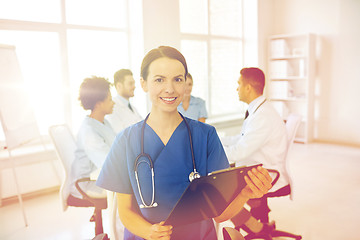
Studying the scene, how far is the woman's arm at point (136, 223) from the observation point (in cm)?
106

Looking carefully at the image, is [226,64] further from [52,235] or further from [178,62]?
[178,62]

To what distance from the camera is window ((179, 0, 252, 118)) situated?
5.85m

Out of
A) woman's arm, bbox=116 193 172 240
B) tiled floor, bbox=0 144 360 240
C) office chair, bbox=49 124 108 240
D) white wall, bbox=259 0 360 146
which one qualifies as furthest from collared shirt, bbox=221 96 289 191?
white wall, bbox=259 0 360 146

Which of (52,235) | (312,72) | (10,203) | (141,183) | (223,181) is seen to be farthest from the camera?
(312,72)

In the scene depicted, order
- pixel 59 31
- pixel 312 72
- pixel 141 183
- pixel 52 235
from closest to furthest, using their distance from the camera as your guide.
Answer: pixel 141 183, pixel 52 235, pixel 59 31, pixel 312 72

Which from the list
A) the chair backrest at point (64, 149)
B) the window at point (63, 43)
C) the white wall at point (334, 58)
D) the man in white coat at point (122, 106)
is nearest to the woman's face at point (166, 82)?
the chair backrest at point (64, 149)

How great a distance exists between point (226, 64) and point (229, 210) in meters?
5.60

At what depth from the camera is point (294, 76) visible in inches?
256

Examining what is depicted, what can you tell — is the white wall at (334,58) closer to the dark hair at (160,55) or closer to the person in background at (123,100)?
the person in background at (123,100)

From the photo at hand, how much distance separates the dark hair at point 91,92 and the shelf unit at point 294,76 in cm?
465

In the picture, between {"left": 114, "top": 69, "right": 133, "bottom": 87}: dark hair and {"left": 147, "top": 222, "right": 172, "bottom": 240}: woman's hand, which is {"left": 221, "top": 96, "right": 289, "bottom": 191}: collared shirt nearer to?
{"left": 147, "top": 222, "right": 172, "bottom": 240}: woman's hand

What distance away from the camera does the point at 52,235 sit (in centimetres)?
285

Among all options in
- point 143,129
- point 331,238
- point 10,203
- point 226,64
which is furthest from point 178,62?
point 226,64

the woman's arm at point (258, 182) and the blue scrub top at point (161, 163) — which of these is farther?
the blue scrub top at point (161, 163)
